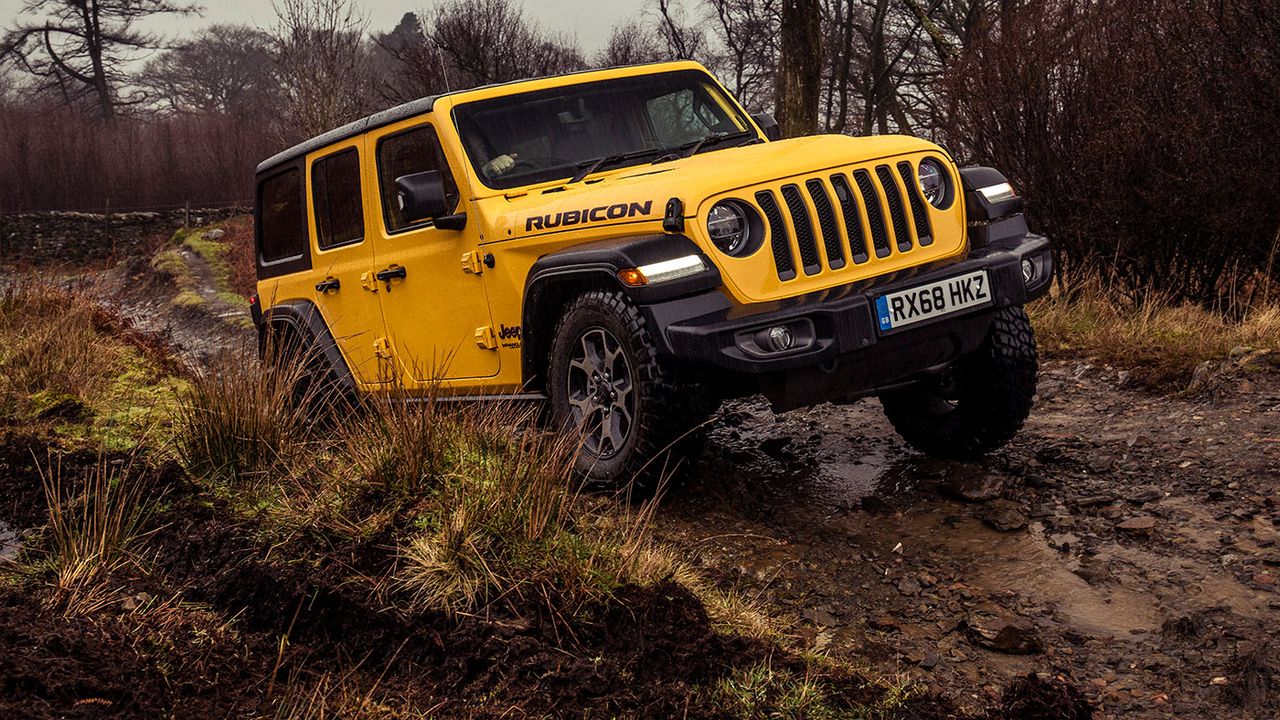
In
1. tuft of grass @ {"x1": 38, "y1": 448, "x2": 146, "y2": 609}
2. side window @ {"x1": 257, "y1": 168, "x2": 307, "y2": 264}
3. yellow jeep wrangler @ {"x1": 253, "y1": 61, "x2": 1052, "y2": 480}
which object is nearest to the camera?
tuft of grass @ {"x1": 38, "y1": 448, "x2": 146, "y2": 609}

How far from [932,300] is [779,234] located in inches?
26.2

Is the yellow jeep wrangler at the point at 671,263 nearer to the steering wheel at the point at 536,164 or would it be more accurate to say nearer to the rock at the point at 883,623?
the steering wheel at the point at 536,164

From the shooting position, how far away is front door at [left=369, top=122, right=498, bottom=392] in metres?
5.57

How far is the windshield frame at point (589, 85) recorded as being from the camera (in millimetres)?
5488

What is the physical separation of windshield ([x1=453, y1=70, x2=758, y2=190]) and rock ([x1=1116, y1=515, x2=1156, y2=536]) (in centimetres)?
254

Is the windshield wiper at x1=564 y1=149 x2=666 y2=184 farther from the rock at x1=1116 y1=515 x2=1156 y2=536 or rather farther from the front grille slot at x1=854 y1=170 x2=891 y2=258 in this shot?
the rock at x1=1116 y1=515 x2=1156 y2=536

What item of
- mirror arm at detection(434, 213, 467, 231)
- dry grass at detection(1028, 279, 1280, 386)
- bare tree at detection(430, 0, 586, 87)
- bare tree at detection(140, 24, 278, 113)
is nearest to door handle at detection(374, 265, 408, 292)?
mirror arm at detection(434, 213, 467, 231)

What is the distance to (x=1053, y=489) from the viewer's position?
5137 millimetres

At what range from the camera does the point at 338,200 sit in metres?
6.66

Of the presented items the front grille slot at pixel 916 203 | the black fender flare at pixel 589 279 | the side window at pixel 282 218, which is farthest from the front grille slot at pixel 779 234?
the side window at pixel 282 218

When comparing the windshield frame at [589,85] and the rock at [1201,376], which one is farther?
the rock at [1201,376]

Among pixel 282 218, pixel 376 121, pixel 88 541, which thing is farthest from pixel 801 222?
pixel 282 218

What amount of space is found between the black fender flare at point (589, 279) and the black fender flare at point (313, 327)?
5.70 ft

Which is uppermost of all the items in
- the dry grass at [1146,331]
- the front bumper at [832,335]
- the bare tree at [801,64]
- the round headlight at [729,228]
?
the bare tree at [801,64]
